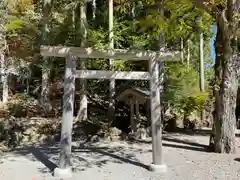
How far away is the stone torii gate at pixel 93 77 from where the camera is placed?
4.68 meters

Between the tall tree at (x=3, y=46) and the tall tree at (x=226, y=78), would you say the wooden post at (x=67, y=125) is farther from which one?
the tall tree at (x=3, y=46)

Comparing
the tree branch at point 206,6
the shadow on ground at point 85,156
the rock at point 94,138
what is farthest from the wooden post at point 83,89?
the tree branch at point 206,6

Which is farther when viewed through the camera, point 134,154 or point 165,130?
point 165,130

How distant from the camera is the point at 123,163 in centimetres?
550

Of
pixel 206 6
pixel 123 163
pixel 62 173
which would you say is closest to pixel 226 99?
pixel 206 6

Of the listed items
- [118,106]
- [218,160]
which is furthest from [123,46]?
[218,160]

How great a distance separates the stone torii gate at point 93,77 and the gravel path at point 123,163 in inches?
12.5

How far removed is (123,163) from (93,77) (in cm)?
200

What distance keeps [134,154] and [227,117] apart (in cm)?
243

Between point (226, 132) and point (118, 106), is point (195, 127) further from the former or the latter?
point (226, 132)

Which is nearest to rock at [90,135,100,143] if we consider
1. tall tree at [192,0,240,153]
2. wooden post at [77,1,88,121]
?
wooden post at [77,1,88,121]

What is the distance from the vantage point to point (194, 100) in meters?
10.7

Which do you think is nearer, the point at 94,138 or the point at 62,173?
the point at 62,173

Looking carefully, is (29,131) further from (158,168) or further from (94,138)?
(158,168)
